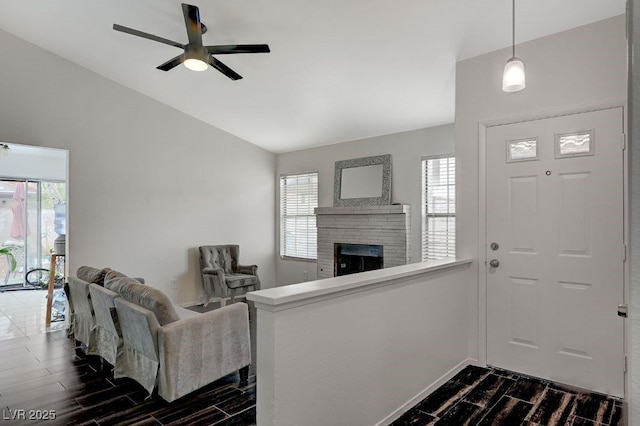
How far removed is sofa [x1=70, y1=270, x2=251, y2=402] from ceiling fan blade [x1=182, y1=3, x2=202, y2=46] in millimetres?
2028

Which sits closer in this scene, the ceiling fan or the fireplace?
the ceiling fan

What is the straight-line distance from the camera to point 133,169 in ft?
16.9

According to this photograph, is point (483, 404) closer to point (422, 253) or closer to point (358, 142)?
point (422, 253)

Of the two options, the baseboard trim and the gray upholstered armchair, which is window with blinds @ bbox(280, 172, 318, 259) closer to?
the gray upholstered armchair

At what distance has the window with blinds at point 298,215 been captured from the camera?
261 inches

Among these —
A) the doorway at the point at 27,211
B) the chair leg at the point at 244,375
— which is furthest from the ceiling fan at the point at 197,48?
the doorway at the point at 27,211

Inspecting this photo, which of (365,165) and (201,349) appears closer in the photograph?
(201,349)

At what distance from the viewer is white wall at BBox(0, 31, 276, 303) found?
4293mm

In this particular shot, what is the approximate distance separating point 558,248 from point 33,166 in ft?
28.9

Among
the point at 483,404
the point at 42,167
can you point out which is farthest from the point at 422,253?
the point at 42,167

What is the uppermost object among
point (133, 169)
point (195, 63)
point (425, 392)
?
point (195, 63)

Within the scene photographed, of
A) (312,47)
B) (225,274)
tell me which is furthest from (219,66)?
(225,274)

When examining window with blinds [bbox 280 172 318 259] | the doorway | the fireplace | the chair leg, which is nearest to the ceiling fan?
the chair leg

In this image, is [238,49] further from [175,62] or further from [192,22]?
[175,62]
